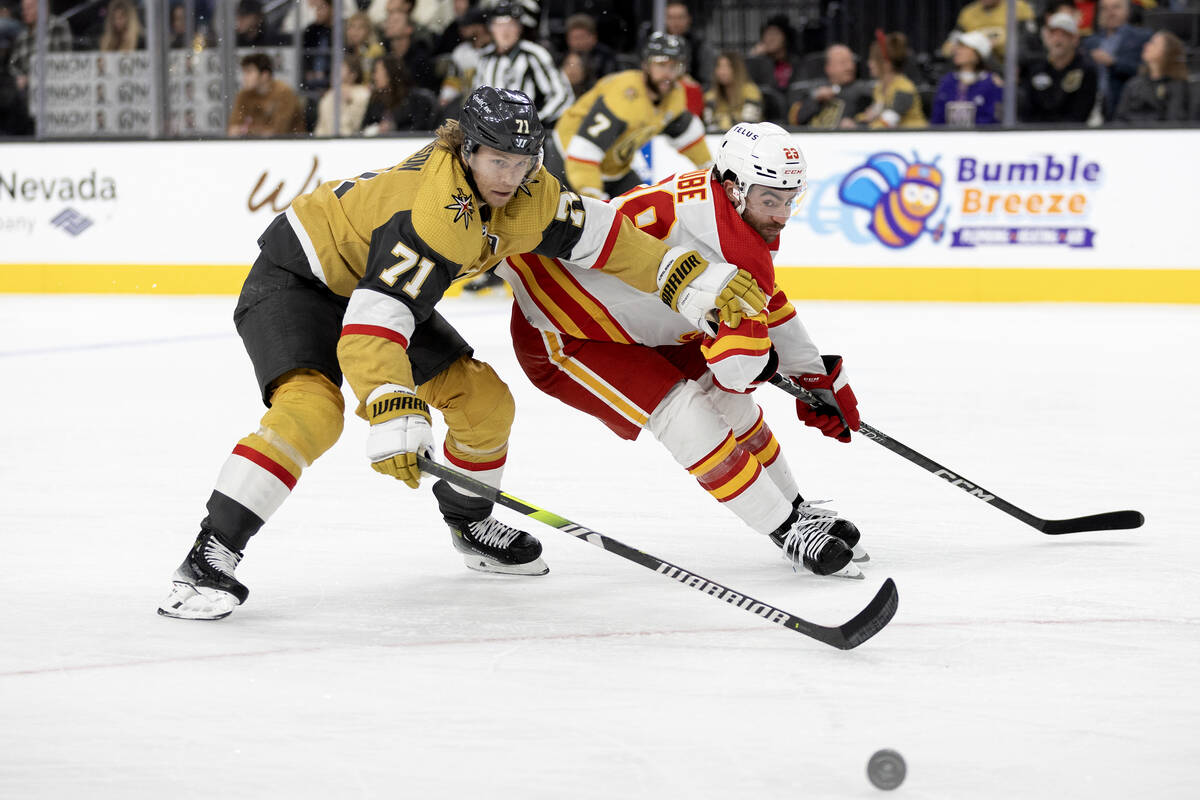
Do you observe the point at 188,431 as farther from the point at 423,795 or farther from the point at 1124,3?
the point at 1124,3

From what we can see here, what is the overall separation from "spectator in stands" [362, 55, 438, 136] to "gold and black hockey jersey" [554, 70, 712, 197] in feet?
4.90

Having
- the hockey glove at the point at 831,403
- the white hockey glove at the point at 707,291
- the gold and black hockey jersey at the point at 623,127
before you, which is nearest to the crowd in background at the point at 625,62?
the gold and black hockey jersey at the point at 623,127

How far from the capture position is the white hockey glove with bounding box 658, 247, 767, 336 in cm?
277

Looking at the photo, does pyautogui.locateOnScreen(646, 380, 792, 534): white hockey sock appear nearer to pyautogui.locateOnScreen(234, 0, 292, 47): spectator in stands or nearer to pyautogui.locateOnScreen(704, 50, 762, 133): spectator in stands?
pyautogui.locateOnScreen(704, 50, 762, 133): spectator in stands

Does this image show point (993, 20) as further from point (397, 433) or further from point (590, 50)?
point (397, 433)

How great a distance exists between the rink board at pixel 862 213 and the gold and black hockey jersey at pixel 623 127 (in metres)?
0.72

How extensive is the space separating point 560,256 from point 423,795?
1.32m

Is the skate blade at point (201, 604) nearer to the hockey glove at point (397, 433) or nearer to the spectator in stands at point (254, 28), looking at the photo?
the hockey glove at point (397, 433)

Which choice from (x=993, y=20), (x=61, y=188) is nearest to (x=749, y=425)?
(x=993, y=20)

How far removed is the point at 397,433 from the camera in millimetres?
2398

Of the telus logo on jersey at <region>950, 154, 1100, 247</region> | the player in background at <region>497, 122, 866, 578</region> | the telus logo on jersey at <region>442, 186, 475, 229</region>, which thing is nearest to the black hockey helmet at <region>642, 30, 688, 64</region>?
the telus logo on jersey at <region>950, 154, 1100, 247</region>

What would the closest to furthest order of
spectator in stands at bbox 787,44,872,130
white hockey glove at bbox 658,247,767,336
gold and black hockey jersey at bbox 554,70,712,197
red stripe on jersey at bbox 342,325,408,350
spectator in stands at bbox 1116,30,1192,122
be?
red stripe on jersey at bbox 342,325,408,350, white hockey glove at bbox 658,247,767,336, gold and black hockey jersey at bbox 554,70,712,197, spectator in stands at bbox 1116,30,1192,122, spectator in stands at bbox 787,44,872,130

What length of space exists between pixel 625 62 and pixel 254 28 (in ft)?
7.27

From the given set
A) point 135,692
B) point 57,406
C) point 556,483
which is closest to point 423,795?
point 135,692
